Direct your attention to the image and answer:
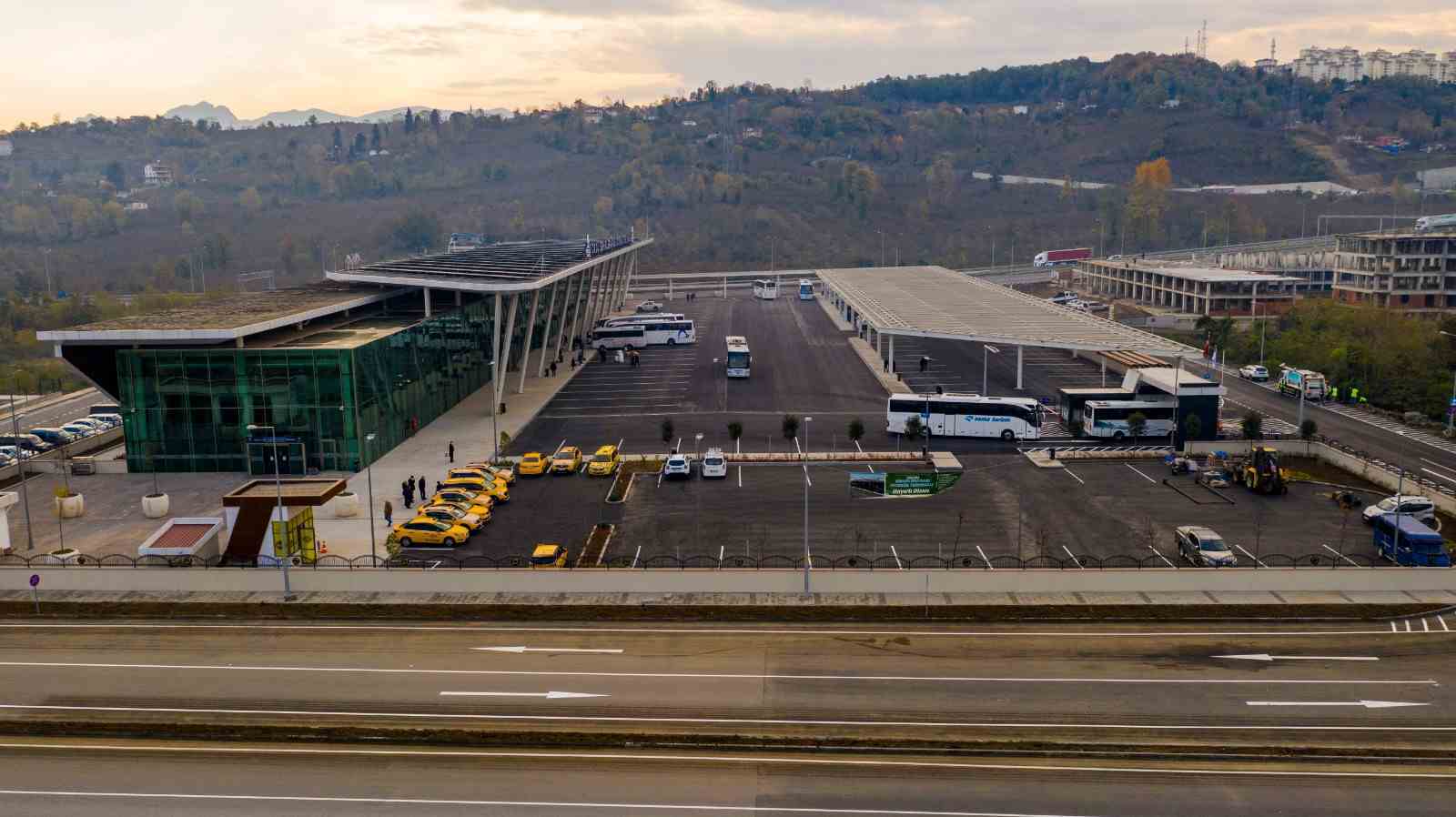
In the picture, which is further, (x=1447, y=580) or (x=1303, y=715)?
(x=1447, y=580)

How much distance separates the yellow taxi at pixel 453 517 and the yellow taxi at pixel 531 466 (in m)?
6.46

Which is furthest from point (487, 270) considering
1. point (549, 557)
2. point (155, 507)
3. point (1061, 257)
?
point (1061, 257)

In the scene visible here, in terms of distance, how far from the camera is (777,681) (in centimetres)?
2286

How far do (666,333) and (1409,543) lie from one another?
55.0 m

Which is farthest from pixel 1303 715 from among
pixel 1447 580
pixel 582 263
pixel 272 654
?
pixel 582 263

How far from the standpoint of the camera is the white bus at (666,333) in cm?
7844

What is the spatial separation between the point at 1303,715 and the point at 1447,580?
386 inches

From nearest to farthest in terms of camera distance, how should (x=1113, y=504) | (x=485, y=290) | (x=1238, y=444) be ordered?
(x=1113, y=504) → (x=1238, y=444) → (x=485, y=290)

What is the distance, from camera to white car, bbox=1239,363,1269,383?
6194 cm

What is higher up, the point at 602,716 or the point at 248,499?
the point at 248,499

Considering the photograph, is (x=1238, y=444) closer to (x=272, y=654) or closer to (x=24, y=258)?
(x=272, y=654)

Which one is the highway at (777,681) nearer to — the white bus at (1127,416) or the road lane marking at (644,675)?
the road lane marking at (644,675)

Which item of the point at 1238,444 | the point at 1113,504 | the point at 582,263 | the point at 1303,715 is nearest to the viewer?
the point at 1303,715

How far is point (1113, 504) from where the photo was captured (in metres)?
36.3
